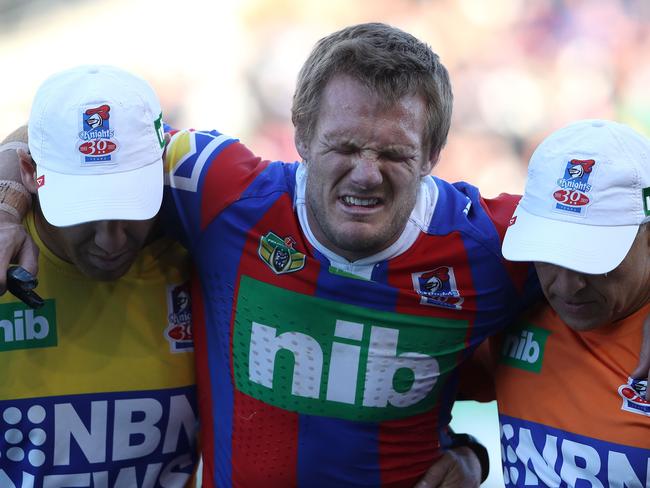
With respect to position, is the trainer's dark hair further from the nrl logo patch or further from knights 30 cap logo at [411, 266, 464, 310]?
the nrl logo patch

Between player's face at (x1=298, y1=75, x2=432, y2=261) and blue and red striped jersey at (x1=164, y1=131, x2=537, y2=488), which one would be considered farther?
blue and red striped jersey at (x1=164, y1=131, x2=537, y2=488)

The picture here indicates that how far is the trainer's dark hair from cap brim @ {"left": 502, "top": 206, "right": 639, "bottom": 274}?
1.11ft

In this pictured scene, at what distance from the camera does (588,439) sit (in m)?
1.91

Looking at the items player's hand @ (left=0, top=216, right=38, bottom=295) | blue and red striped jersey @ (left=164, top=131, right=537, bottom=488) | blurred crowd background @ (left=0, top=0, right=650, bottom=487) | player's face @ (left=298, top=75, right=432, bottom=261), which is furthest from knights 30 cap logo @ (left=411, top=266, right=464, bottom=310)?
blurred crowd background @ (left=0, top=0, right=650, bottom=487)

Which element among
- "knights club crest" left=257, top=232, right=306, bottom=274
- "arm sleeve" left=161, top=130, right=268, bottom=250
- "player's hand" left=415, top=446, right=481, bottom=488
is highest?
"arm sleeve" left=161, top=130, right=268, bottom=250

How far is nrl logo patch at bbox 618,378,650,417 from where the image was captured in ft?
6.07

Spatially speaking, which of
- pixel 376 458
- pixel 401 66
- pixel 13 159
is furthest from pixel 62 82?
pixel 376 458

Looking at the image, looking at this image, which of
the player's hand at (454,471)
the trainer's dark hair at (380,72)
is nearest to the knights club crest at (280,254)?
the trainer's dark hair at (380,72)

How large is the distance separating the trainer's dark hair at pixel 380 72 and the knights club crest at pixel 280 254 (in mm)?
240

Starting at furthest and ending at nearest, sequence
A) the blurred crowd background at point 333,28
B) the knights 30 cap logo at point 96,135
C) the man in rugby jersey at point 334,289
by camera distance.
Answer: the blurred crowd background at point 333,28 < the man in rugby jersey at point 334,289 < the knights 30 cap logo at point 96,135

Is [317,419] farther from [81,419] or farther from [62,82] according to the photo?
[62,82]

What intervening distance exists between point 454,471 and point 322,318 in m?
0.54

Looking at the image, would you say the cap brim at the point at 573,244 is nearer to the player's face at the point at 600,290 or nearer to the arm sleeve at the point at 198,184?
the player's face at the point at 600,290

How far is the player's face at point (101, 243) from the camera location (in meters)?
1.95
